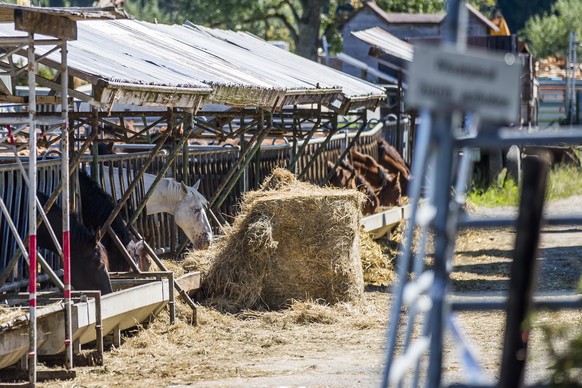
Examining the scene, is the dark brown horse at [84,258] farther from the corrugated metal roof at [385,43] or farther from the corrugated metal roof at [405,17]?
the corrugated metal roof at [405,17]

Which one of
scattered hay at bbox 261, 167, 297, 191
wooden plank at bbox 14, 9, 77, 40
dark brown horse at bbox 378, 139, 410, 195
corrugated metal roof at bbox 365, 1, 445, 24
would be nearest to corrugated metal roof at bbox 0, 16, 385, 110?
wooden plank at bbox 14, 9, 77, 40

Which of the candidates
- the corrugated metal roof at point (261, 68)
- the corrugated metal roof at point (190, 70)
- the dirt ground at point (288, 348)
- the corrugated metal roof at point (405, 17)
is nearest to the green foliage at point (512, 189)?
the corrugated metal roof at point (190, 70)

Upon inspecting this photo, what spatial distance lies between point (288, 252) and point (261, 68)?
3.68 m

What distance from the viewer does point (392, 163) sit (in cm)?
2180

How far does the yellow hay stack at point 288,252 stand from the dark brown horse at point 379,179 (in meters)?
7.35

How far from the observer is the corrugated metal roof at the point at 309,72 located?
55.5 ft

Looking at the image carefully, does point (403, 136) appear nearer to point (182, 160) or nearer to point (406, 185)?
point (406, 185)

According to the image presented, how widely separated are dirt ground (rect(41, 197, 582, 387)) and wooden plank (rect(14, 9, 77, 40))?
95.7 inches

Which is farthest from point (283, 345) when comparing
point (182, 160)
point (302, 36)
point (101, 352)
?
point (302, 36)

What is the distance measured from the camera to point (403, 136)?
2598cm

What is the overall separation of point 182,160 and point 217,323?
4.05m

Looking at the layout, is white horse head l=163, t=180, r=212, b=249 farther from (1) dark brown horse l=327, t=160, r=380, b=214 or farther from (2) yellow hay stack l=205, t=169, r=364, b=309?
(1) dark brown horse l=327, t=160, r=380, b=214

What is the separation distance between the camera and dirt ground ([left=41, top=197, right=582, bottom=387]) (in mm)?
8758

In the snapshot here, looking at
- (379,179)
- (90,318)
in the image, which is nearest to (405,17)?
(379,179)
